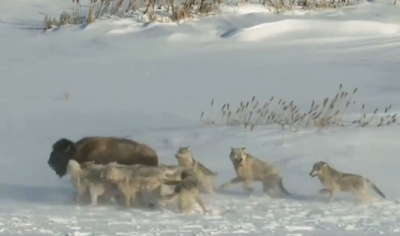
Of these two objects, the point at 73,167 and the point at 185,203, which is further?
the point at 73,167

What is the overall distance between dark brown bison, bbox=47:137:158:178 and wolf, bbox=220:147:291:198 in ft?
2.31

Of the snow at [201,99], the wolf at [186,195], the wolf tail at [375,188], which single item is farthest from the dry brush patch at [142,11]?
the wolf at [186,195]

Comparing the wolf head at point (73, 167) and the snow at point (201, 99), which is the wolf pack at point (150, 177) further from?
the snow at point (201, 99)

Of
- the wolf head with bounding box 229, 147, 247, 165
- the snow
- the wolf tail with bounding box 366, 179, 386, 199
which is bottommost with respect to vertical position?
the snow

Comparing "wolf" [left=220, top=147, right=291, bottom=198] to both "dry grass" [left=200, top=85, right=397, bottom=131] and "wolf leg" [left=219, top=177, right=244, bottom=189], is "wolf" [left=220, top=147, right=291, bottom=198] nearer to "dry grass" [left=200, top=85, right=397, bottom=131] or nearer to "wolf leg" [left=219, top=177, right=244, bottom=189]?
"wolf leg" [left=219, top=177, right=244, bottom=189]

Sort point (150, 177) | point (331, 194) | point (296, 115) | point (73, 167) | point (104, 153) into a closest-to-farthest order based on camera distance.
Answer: point (150, 177)
point (73, 167)
point (331, 194)
point (104, 153)
point (296, 115)

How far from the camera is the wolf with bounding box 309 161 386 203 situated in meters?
6.48

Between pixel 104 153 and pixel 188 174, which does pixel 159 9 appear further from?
pixel 188 174

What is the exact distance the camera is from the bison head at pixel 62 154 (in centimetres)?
707

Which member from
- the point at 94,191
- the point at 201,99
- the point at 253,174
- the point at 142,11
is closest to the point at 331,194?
the point at 253,174

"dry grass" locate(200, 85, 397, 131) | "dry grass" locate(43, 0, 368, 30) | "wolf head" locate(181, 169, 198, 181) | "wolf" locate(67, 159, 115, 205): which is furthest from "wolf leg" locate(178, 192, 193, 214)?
"dry grass" locate(43, 0, 368, 30)

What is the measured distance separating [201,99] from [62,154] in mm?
3426

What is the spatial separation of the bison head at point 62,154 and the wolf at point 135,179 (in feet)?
2.39

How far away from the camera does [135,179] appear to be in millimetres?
6379
